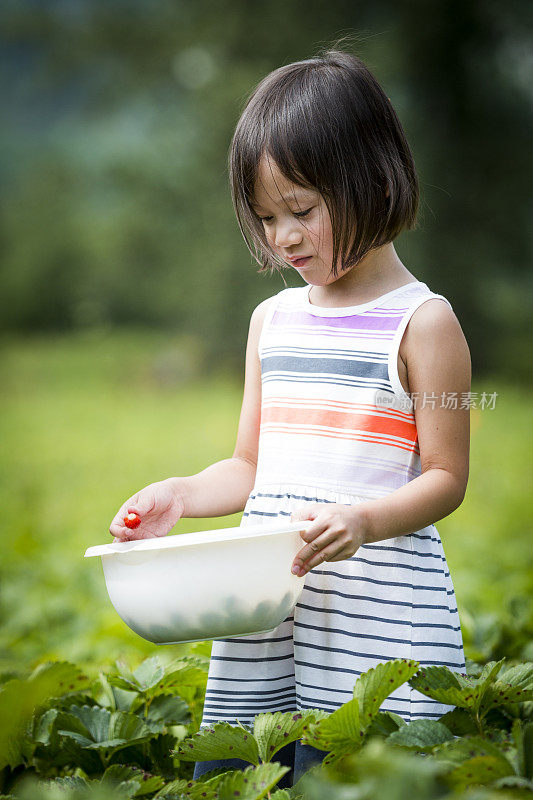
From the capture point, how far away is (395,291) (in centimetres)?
112

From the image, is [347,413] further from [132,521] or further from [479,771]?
[479,771]

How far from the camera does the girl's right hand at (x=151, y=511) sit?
1054 mm

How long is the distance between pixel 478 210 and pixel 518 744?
6.83m

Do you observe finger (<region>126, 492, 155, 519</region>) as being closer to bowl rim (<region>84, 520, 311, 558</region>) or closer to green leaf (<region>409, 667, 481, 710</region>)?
bowl rim (<region>84, 520, 311, 558</region>)

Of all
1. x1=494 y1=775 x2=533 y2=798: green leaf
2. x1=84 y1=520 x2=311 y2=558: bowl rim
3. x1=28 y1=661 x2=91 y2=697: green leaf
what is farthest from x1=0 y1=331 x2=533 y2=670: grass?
x1=494 y1=775 x2=533 y2=798: green leaf

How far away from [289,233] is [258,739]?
57cm

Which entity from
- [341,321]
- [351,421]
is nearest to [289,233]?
[341,321]

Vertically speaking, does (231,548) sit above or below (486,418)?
above

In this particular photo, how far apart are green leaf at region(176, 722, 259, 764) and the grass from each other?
79 centimetres

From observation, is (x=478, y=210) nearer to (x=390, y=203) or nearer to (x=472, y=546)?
(x=472, y=546)

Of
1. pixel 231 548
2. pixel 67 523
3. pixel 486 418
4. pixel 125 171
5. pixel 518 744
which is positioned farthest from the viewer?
pixel 125 171

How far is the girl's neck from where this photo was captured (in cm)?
113

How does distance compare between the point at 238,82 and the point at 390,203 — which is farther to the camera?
the point at 238,82

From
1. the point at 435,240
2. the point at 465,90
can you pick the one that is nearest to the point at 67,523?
the point at 435,240
